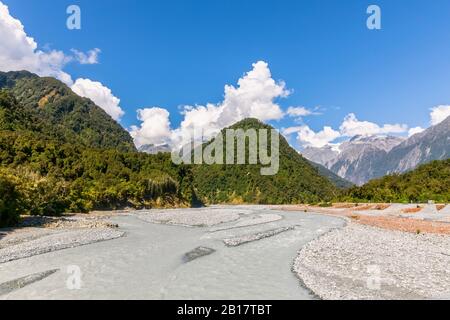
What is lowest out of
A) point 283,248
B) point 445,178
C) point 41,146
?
point 283,248

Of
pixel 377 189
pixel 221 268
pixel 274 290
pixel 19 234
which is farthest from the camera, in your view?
pixel 377 189

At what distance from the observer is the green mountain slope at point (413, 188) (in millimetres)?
101438

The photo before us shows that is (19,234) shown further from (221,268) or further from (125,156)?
(125,156)

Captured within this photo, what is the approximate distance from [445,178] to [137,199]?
323 feet

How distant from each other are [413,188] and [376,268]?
9504cm

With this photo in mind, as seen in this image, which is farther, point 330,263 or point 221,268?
point 330,263

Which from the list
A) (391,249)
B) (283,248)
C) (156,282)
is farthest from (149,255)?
(391,249)

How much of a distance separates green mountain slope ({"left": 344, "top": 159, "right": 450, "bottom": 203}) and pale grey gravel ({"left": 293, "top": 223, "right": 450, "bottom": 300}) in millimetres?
68147

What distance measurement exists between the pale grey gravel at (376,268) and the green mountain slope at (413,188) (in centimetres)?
6815

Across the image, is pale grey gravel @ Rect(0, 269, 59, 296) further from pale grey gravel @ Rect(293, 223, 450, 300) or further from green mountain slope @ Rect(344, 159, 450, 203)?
green mountain slope @ Rect(344, 159, 450, 203)

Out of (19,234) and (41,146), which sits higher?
(41,146)

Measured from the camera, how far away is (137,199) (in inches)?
4473

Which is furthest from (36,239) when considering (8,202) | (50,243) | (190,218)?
(190,218)

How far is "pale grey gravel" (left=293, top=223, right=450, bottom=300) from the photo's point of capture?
59.6 feet
